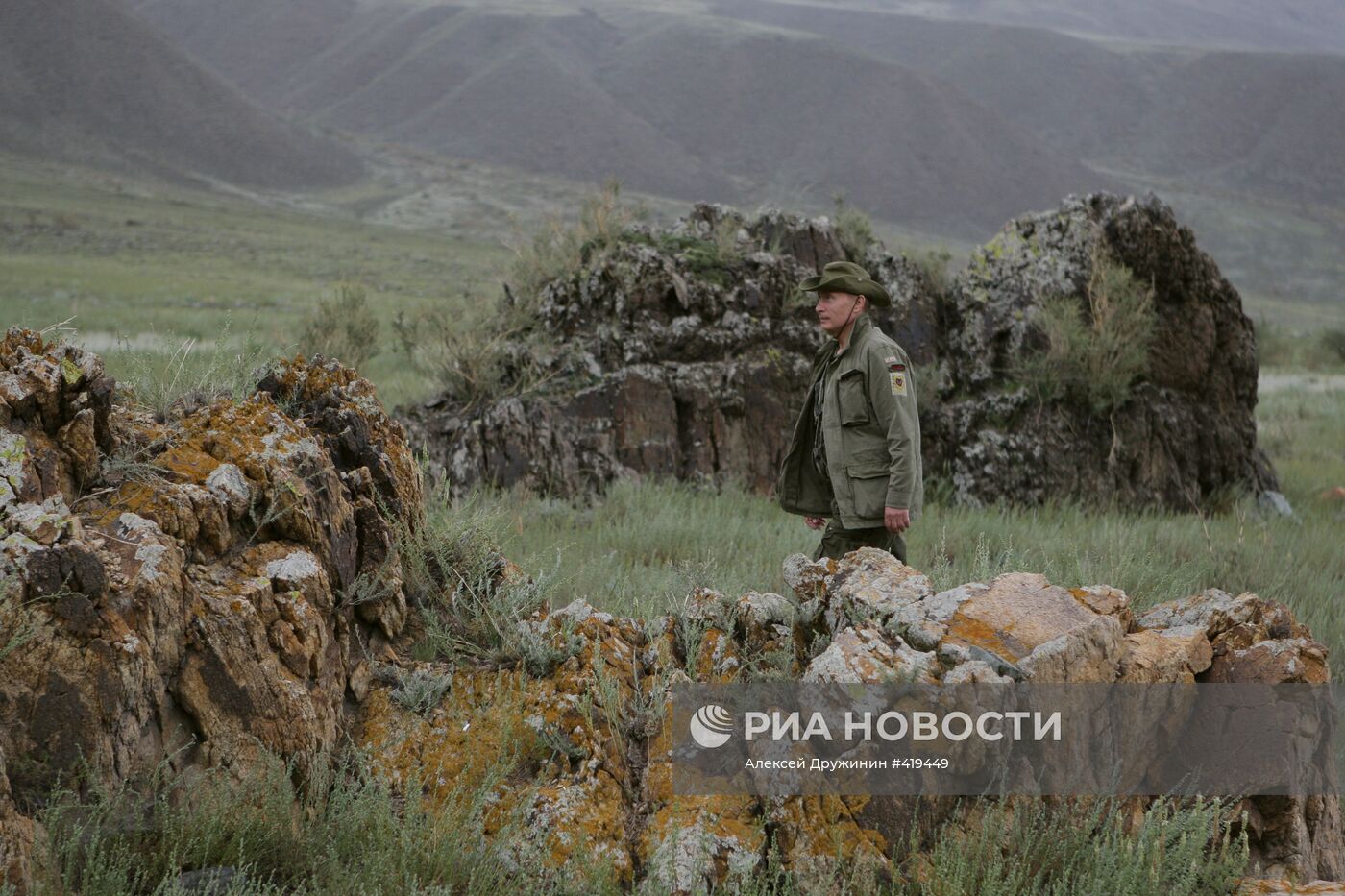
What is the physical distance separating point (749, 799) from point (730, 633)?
682 millimetres

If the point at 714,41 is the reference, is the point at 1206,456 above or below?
below

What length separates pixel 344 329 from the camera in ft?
36.3

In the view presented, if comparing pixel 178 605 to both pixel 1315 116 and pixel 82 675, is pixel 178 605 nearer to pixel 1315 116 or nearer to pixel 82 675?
pixel 82 675

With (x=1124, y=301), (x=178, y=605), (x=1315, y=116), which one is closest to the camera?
(x=178, y=605)

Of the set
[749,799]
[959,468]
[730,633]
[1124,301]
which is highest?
[1124,301]

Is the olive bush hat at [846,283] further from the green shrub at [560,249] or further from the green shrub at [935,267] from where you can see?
the green shrub at [935,267]

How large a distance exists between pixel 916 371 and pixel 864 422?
4292 mm

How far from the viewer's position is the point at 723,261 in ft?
30.2

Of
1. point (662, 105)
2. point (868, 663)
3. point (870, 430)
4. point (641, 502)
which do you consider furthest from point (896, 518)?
point (662, 105)

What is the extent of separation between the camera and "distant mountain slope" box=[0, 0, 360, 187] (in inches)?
3752

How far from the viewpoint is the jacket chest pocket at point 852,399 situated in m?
4.95

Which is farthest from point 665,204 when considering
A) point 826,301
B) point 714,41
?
point 826,301

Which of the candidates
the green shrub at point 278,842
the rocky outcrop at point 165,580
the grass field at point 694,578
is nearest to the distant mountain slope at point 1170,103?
the grass field at point 694,578

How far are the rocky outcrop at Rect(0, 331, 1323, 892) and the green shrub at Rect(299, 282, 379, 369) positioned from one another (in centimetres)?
693
